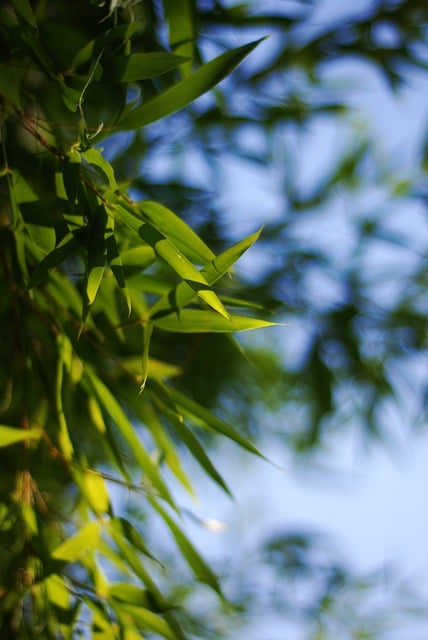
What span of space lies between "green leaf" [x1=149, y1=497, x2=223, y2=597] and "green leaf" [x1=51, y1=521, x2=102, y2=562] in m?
0.06

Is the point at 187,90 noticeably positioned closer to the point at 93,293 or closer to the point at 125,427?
the point at 93,293

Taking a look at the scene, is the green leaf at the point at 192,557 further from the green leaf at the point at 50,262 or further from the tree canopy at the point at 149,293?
the green leaf at the point at 50,262

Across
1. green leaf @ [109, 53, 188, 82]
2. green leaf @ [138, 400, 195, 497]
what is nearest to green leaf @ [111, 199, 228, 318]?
green leaf @ [109, 53, 188, 82]

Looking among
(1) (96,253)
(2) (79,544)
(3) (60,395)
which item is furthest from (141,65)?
(2) (79,544)

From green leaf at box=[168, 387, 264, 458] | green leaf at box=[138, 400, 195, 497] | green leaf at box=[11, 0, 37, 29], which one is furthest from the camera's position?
green leaf at box=[138, 400, 195, 497]

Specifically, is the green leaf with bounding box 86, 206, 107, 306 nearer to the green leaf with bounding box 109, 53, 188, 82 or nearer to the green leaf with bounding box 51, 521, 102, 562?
the green leaf with bounding box 109, 53, 188, 82

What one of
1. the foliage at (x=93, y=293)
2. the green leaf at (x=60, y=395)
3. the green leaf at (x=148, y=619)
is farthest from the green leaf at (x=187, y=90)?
the green leaf at (x=148, y=619)

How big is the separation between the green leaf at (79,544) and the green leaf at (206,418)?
0.46ft

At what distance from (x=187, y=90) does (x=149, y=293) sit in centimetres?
27

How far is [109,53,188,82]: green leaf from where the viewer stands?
533 mm

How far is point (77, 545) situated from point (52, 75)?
0.41m

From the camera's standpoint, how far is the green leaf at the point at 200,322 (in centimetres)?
56

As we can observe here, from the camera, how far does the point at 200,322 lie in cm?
59

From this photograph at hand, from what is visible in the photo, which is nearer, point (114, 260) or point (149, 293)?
point (114, 260)
